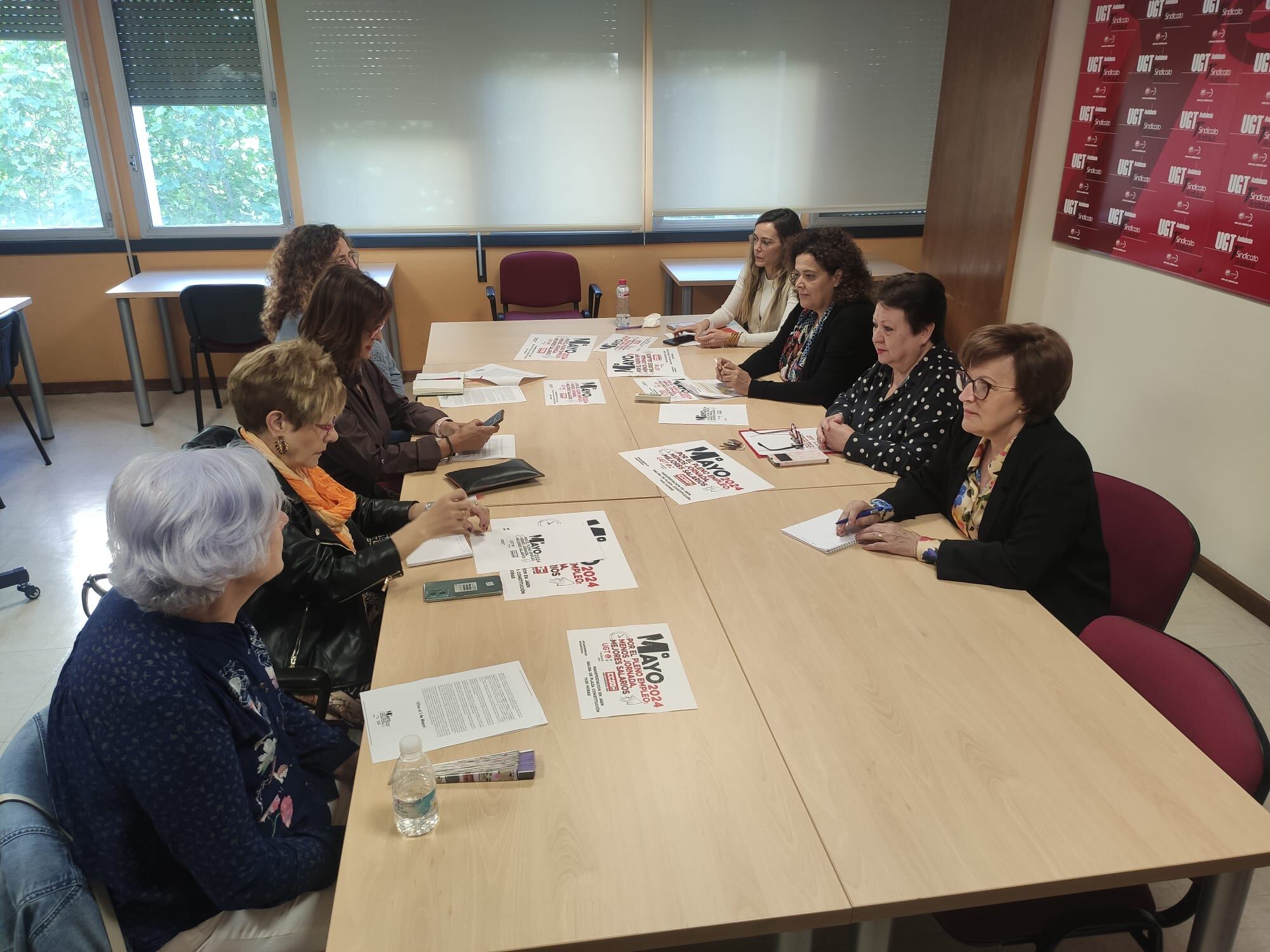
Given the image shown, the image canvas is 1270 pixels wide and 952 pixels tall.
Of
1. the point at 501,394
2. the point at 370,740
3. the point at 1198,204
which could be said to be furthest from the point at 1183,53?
the point at 370,740

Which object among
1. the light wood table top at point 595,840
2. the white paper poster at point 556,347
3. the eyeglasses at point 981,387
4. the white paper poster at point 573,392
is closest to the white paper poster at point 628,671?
the light wood table top at point 595,840

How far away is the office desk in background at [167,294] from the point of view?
5.05m

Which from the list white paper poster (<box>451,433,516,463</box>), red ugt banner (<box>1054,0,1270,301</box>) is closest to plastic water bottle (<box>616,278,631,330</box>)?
white paper poster (<box>451,433,516,463</box>)

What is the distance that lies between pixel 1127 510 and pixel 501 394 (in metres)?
2.23

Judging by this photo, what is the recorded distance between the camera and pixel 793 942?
1.37 metres

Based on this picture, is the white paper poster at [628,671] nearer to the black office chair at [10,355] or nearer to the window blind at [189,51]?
the black office chair at [10,355]

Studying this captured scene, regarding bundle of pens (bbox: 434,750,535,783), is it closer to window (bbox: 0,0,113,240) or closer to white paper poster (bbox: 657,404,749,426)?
white paper poster (bbox: 657,404,749,426)

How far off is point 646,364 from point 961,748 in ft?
8.53

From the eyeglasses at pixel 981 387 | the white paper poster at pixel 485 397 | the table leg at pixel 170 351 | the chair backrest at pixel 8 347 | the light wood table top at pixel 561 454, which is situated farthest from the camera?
the table leg at pixel 170 351

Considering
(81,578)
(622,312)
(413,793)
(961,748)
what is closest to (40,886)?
(413,793)

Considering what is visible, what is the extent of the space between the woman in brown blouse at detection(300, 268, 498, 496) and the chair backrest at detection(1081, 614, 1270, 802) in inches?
73.5

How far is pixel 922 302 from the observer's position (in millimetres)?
→ 2748

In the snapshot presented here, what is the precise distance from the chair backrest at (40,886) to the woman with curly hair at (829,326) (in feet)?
8.69

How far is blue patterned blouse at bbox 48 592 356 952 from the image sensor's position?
3.97 ft
